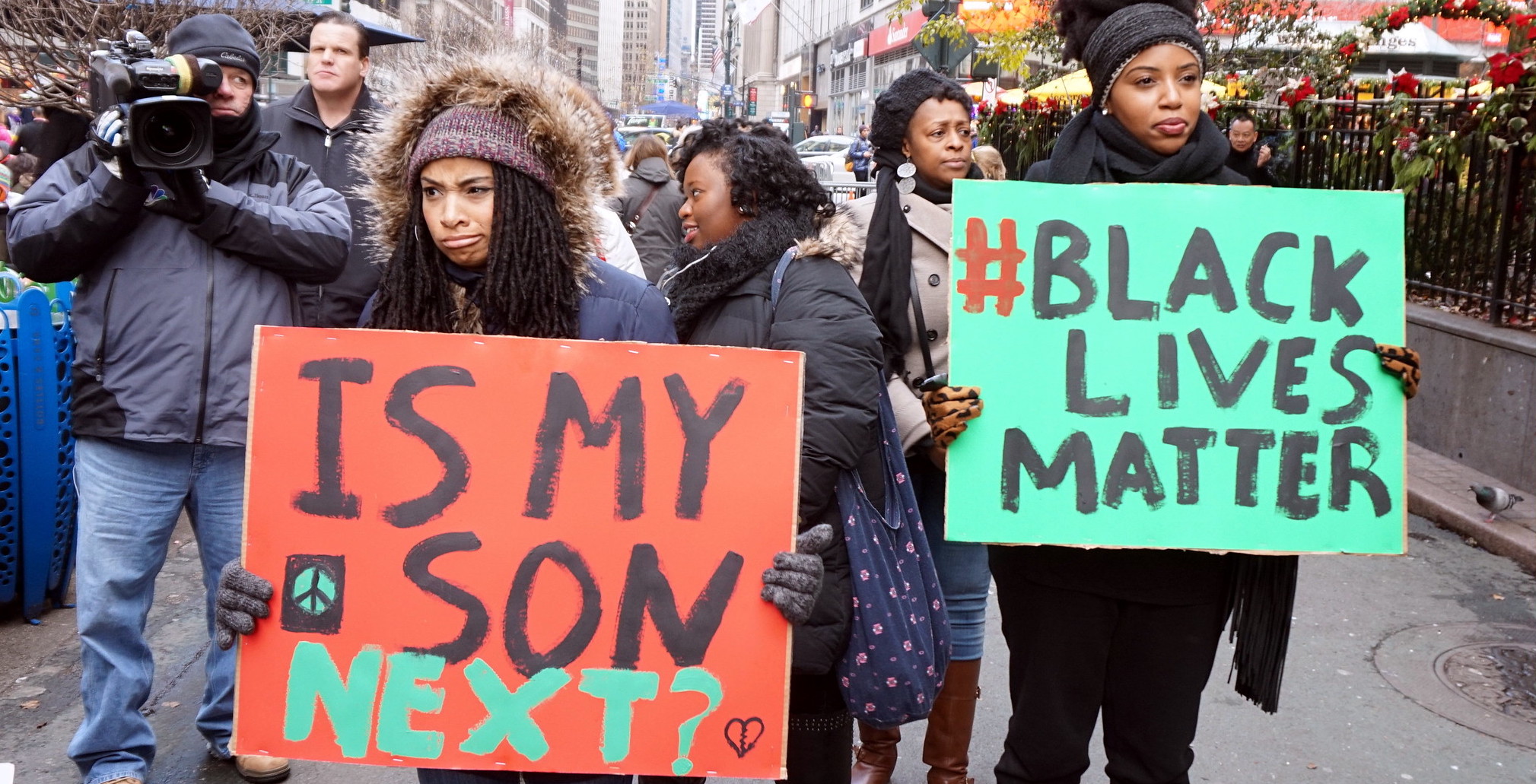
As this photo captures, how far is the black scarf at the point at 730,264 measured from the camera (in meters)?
2.77

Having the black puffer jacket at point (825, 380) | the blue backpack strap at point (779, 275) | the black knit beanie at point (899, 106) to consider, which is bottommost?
the black puffer jacket at point (825, 380)

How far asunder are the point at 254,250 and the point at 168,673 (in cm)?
205

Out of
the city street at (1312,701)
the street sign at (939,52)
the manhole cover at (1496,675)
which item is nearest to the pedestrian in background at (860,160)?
the street sign at (939,52)

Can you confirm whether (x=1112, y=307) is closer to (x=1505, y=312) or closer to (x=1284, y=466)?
(x=1284, y=466)

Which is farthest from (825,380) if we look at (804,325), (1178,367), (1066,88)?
(1066,88)

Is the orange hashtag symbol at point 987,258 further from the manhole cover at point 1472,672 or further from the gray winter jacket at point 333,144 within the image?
the manhole cover at point 1472,672

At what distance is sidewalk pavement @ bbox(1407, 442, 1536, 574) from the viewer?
5938 millimetres

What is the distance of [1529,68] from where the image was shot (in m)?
6.45

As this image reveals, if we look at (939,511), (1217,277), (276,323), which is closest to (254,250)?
(276,323)

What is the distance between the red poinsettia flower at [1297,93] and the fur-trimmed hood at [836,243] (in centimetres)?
715

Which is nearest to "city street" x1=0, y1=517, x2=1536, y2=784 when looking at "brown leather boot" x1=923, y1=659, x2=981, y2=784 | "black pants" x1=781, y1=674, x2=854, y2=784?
"brown leather boot" x1=923, y1=659, x2=981, y2=784

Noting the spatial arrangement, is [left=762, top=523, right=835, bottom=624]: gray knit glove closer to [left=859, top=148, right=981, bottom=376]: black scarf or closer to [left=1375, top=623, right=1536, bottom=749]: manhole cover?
[left=859, top=148, right=981, bottom=376]: black scarf

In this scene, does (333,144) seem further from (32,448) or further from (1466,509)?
(1466,509)

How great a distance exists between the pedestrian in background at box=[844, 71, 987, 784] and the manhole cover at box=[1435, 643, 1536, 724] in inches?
83.1
